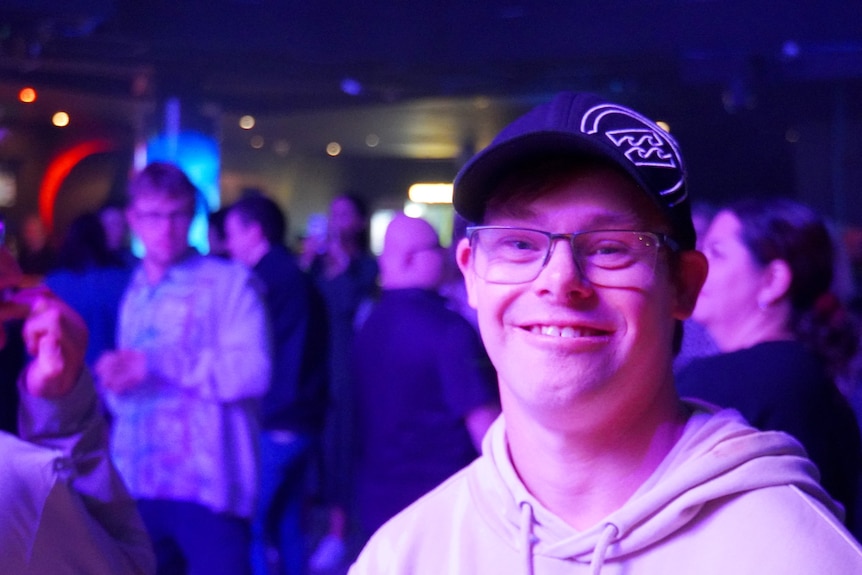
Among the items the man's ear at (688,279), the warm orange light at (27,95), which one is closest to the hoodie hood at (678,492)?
the man's ear at (688,279)

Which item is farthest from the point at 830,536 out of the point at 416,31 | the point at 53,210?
the point at 53,210

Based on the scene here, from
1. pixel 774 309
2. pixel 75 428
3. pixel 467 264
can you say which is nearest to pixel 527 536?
pixel 467 264

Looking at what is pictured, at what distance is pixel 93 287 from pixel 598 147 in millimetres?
2560

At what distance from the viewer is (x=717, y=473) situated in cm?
95

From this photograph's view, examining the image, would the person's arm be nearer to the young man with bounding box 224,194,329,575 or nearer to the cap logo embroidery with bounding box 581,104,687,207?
the cap logo embroidery with bounding box 581,104,687,207

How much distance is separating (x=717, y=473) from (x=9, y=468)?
0.92 meters

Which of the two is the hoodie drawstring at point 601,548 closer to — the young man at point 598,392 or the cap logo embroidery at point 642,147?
the young man at point 598,392

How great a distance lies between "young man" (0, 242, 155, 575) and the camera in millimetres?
1338

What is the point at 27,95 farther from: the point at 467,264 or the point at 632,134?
the point at 632,134

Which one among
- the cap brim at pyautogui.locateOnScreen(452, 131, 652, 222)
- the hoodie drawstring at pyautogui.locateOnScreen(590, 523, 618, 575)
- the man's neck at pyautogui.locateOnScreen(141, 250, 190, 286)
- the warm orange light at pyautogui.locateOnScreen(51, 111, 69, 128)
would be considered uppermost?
the warm orange light at pyautogui.locateOnScreen(51, 111, 69, 128)

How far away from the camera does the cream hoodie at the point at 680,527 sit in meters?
0.90

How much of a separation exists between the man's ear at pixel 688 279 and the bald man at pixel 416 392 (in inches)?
62.8

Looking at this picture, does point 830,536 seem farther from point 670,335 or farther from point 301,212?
point 301,212

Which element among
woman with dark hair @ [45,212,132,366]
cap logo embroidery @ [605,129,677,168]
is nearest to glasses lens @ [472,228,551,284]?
cap logo embroidery @ [605,129,677,168]
